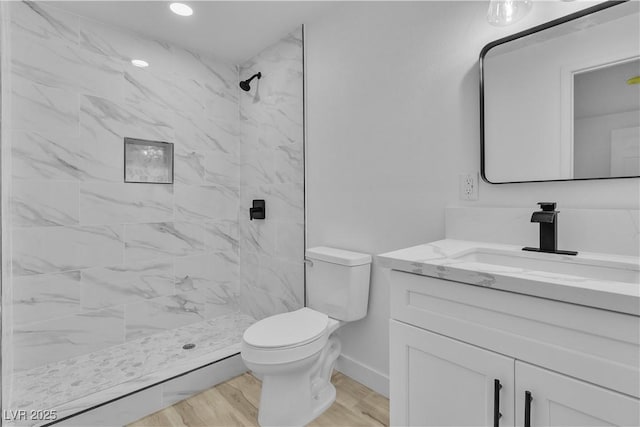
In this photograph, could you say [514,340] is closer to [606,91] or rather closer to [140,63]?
[606,91]

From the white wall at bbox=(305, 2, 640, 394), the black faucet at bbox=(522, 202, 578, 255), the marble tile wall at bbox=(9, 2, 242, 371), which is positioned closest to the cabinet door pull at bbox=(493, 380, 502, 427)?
the black faucet at bbox=(522, 202, 578, 255)

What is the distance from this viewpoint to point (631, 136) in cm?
104

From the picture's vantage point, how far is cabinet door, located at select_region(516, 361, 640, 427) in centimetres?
67

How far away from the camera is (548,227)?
1.11 metres

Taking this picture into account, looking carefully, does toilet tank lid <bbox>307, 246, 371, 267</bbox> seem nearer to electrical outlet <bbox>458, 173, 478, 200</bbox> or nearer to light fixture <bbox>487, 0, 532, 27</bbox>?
electrical outlet <bbox>458, 173, 478, 200</bbox>

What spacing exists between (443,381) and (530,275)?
1.35 ft

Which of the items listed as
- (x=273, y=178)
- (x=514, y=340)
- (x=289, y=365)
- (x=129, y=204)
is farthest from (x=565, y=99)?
(x=129, y=204)

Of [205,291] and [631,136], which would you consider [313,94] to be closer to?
[631,136]

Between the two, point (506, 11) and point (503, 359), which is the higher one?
point (506, 11)

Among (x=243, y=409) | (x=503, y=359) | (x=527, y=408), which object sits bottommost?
(x=243, y=409)

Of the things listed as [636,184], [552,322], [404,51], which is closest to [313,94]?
[404,51]

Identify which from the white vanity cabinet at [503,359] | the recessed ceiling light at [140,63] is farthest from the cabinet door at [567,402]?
the recessed ceiling light at [140,63]

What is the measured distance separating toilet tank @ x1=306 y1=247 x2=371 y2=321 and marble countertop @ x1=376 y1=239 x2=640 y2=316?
0.58 meters

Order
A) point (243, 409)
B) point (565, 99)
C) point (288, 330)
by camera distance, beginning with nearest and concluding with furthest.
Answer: point (565, 99) < point (288, 330) < point (243, 409)
